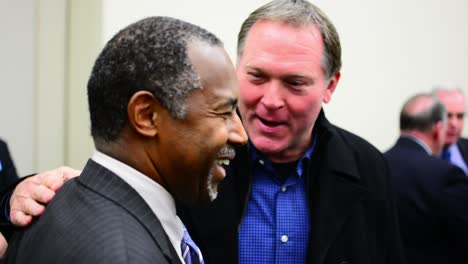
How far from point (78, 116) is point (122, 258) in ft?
8.26

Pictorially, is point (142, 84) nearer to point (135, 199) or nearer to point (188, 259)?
point (135, 199)

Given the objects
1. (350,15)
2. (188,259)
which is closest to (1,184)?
(188,259)

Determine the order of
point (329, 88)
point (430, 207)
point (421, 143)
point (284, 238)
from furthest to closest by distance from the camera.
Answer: point (421, 143) < point (430, 207) < point (329, 88) < point (284, 238)

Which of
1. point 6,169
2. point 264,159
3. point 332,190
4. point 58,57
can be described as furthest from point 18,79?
point 332,190

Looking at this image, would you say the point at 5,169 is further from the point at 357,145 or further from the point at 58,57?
the point at 357,145

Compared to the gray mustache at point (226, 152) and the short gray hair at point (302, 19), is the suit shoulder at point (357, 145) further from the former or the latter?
the gray mustache at point (226, 152)

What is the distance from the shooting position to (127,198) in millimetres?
1071

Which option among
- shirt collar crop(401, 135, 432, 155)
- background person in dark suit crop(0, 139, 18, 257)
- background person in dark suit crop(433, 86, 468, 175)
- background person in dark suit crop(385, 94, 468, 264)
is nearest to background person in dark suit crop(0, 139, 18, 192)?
background person in dark suit crop(0, 139, 18, 257)

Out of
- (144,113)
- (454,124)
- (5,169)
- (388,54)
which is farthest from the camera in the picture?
(454,124)

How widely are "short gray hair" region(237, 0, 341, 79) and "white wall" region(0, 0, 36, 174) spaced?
1672 millimetres

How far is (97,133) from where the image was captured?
44.9 inches

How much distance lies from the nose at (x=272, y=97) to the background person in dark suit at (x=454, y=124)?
2.99 metres

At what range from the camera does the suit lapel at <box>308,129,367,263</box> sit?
1798 mm

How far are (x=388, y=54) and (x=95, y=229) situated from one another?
3639mm
